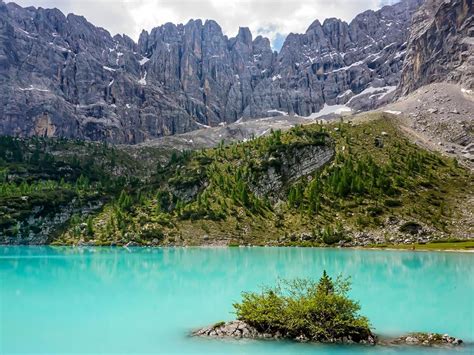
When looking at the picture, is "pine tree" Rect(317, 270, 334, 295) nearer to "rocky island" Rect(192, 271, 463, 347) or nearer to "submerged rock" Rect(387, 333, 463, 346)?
"rocky island" Rect(192, 271, 463, 347)

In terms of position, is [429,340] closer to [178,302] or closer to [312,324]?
[312,324]

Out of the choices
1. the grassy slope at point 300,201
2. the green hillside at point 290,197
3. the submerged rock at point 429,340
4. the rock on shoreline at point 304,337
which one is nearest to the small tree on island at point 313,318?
the rock on shoreline at point 304,337

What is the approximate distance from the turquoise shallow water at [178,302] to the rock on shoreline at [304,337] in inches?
41.6

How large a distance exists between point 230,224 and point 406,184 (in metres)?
49.4

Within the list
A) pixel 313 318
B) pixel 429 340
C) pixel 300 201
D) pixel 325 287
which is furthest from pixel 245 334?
pixel 300 201

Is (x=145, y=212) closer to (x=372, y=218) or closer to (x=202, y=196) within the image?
(x=202, y=196)

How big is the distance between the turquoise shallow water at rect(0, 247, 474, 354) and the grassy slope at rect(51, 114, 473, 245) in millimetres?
46863

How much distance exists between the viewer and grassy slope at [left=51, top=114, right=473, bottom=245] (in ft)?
386

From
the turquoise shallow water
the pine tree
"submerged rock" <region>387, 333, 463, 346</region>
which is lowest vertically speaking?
"submerged rock" <region>387, 333, 463, 346</region>

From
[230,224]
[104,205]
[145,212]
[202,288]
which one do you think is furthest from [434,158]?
[202,288]

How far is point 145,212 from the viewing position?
142 m

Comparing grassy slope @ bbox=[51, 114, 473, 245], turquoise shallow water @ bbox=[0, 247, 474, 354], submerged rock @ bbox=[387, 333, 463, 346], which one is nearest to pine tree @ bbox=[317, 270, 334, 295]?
turquoise shallow water @ bbox=[0, 247, 474, 354]

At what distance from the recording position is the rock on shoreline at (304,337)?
25.8m

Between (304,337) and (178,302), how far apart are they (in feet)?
48.6
